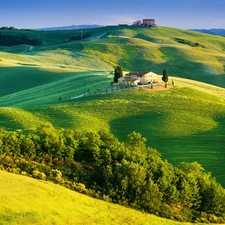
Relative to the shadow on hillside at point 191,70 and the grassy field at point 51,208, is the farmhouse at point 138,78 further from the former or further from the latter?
the shadow on hillside at point 191,70

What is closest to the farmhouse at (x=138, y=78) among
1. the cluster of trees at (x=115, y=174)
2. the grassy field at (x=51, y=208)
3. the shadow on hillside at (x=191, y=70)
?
the cluster of trees at (x=115, y=174)

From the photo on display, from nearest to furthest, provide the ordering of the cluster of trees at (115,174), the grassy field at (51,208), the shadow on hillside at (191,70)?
the grassy field at (51,208)
the cluster of trees at (115,174)
the shadow on hillside at (191,70)

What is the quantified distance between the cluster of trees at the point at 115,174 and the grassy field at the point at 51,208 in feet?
7.02

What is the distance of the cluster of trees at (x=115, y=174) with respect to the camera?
41875 millimetres

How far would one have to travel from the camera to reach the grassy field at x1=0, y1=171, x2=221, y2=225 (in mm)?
31906

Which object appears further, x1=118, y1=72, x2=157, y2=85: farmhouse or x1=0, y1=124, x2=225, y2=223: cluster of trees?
x1=118, y1=72, x2=157, y2=85: farmhouse

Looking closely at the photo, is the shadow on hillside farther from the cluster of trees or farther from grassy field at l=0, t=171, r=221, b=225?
grassy field at l=0, t=171, r=221, b=225

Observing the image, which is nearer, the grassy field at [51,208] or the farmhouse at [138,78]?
the grassy field at [51,208]

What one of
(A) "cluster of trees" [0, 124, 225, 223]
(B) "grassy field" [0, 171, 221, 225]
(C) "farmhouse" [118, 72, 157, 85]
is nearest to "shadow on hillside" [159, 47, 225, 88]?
Result: (C) "farmhouse" [118, 72, 157, 85]

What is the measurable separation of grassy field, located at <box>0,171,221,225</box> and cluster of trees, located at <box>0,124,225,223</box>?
7.02ft

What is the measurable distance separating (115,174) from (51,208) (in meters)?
11.0

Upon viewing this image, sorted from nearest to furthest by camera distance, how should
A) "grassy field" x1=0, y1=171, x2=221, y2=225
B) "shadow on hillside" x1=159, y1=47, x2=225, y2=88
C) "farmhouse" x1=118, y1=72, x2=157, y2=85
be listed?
1. "grassy field" x1=0, y1=171, x2=221, y2=225
2. "farmhouse" x1=118, y1=72, x2=157, y2=85
3. "shadow on hillside" x1=159, y1=47, x2=225, y2=88

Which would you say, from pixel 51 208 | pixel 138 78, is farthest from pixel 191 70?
pixel 51 208

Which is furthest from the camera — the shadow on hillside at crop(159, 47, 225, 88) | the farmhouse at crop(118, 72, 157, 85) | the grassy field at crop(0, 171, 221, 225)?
the shadow on hillside at crop(159, 47, 225, 88)
